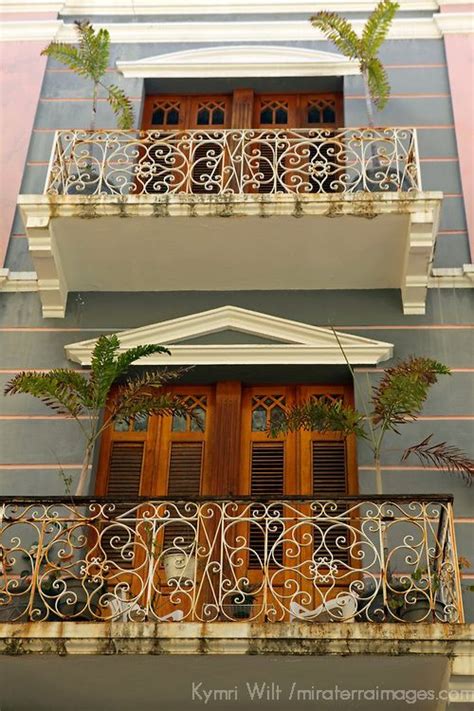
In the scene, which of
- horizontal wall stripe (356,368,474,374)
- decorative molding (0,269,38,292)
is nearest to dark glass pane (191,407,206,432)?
horizontal wall stripe (356,368,474,374)

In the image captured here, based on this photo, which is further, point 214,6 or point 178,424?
point 214,6

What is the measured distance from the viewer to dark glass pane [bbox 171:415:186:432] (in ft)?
34.7

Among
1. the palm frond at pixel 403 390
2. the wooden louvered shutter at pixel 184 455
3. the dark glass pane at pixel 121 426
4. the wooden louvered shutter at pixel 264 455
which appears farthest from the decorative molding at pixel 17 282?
the palm frond at pixel 403 390

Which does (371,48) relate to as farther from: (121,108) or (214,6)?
(121,108)

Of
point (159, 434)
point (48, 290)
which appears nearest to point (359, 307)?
point (159, 434)

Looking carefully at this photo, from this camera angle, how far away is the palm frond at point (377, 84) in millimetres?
11891

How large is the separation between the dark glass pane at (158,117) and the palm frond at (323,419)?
4365 millimetres

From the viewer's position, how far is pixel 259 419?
10.6 meters

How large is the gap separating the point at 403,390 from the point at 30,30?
262 inches

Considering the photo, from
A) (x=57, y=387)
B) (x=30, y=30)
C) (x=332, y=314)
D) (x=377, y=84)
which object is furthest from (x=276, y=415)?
(x=30, y=30)

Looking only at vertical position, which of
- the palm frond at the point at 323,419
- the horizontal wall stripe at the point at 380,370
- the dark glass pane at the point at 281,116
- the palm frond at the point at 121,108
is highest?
A: the dark glass pane at the point at 281,116

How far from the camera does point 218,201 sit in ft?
35.1

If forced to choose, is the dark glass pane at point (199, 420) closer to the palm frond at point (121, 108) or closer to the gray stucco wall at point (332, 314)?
the gray stucco wall at point (332, 314)

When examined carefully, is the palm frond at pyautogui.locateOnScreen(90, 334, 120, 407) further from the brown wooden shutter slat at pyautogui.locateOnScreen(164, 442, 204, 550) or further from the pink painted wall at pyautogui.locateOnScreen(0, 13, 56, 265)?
the pink painted wall at pyautogui.locateOnScreen(0, 13, 56, 265)
